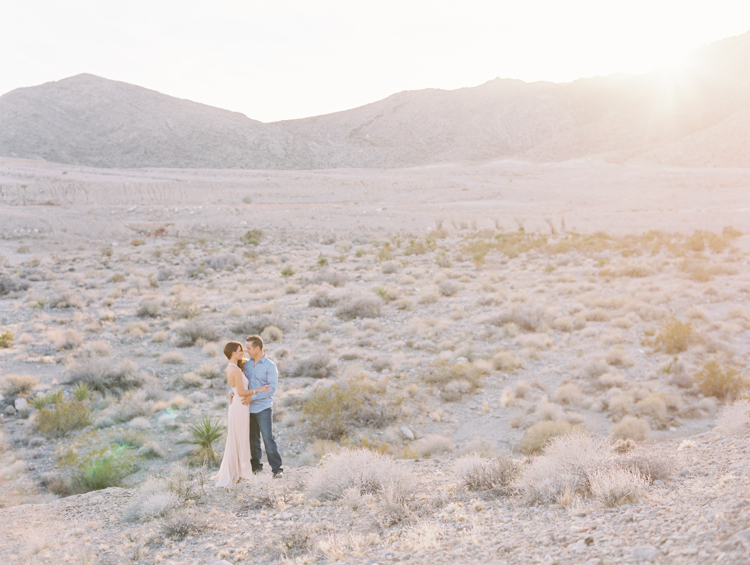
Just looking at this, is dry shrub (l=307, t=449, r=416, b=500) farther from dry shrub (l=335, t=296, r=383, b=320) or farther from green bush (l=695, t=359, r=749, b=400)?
dry shrub (l=335, t=296, r=383, b=320)

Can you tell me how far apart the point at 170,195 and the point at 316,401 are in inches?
2015

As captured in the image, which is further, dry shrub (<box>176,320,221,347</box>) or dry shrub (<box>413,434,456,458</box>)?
dry shrub (<box>176,320,221,347</box>)

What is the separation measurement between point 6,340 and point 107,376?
4.30 m

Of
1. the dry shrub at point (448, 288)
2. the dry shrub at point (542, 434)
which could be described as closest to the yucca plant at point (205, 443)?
the dry shrub at point (542, 434)

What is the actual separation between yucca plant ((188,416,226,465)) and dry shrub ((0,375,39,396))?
4.38 metres

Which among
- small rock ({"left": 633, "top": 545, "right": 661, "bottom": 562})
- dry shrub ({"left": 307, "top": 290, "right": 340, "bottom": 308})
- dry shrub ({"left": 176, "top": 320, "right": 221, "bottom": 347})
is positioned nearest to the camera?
small rock ({"left": 633, "top": 545, "right": 661, "bottom": 562})

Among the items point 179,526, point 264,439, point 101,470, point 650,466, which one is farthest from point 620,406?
point 101,470

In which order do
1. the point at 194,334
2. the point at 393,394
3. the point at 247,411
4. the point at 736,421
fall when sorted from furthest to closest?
the point at 194,334, the point at 393,394, the point at 736,421, the point at 247,411

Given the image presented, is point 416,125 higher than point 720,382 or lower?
higher

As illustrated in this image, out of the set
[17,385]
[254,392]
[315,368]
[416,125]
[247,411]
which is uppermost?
[416,125]

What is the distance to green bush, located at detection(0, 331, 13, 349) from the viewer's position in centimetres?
1230

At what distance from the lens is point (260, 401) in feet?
19.5

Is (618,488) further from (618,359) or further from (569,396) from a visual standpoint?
(618,359)

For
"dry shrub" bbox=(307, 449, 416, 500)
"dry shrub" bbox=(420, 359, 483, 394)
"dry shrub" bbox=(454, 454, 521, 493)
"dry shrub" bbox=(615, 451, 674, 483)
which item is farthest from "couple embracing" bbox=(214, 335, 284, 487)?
"dry shrub" bbox=(420, 359, 483, 394)
